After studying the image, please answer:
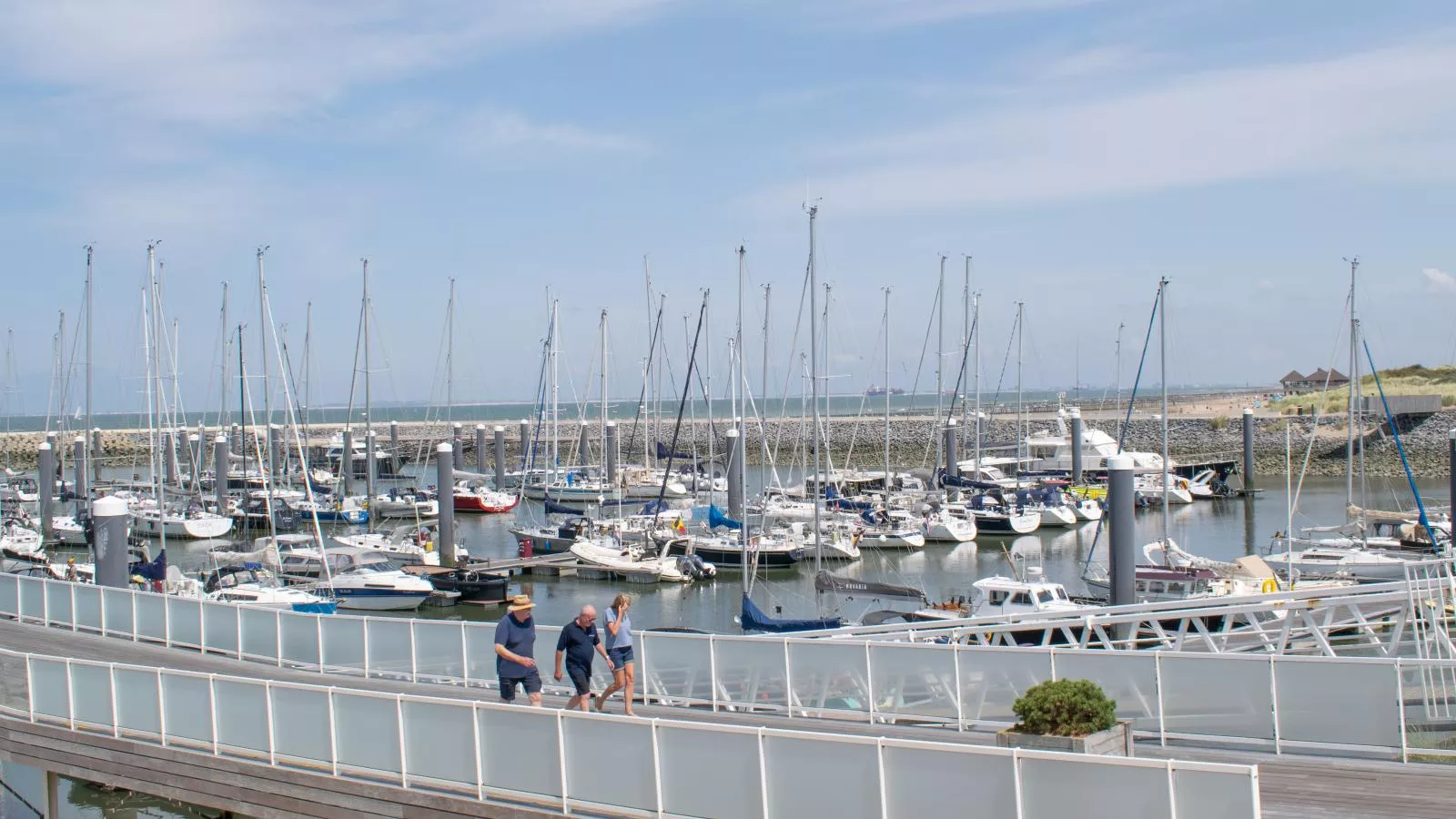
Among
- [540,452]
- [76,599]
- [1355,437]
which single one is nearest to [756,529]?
[76,599]

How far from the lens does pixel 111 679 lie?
15.4 m

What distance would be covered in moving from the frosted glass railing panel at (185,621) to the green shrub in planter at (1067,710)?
15.8 metres

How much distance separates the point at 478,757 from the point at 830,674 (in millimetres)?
5216

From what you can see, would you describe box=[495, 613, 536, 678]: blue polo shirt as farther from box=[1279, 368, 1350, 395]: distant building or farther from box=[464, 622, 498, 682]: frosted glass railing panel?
box=[1279, 368, 1350, 395]: distant building

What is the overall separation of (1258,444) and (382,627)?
3741 inches

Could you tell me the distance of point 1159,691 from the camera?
44.0 feet

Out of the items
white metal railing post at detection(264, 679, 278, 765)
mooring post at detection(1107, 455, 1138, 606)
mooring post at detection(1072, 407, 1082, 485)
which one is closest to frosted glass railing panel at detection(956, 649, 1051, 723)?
white metal railing post at detection(264, 679, 278, 765)

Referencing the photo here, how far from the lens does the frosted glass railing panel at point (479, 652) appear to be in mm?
17875

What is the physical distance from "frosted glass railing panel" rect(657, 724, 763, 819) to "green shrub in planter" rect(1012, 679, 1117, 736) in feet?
9.00

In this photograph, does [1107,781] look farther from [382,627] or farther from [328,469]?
[328,469]

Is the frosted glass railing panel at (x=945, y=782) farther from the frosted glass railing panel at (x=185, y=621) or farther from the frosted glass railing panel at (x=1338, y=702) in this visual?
the frosted glass railing panel at (x=185, y=621)

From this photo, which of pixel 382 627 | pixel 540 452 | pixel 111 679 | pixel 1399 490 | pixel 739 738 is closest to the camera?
pixel 739 738

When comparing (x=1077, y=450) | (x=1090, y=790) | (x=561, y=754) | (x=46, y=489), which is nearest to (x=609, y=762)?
(x=561, y=754)

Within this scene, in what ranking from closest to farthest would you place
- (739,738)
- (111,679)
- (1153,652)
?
(739,738), (1153,652), (111,679)
